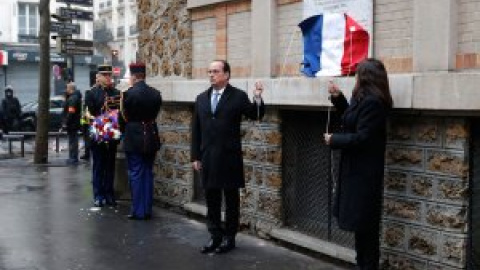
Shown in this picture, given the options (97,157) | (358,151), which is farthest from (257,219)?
(97,157)

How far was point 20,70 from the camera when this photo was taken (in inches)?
1663

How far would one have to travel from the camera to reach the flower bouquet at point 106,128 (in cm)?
984

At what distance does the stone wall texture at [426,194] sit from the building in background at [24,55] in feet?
119

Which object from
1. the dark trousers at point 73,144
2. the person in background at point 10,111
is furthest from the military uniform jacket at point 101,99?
the person in background at point 10,111

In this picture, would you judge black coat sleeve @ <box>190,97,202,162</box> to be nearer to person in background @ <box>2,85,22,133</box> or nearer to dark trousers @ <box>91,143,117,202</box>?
dark trousers @ <box>91,143,117,202</box>

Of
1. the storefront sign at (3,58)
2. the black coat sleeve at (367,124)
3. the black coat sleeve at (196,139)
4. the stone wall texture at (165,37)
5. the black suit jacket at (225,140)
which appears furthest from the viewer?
the storefront sign at (3,58)

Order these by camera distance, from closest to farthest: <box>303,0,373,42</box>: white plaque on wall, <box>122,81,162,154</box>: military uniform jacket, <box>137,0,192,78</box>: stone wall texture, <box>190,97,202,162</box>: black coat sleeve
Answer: <box>303,0,373,42</box>: white plaque on wall
<box>190,97,202,162</box>: black coat sleeve
<box>122,81,162,154</box>: military uniform jacket
<box>137,0,192,78</box>: stone wall texture

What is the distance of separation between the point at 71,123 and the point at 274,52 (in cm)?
980

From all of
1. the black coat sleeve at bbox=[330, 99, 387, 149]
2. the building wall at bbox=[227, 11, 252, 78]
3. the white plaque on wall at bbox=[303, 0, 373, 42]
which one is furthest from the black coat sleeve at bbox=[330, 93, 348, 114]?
the building wall at bbox=[227, 11, 252, 78]

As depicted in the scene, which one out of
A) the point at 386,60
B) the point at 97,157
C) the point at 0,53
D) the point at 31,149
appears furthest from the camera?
the point at 0,53

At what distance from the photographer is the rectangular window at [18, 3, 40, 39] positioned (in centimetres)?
4641

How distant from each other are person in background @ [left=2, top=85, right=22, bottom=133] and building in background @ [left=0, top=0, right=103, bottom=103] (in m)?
14.0

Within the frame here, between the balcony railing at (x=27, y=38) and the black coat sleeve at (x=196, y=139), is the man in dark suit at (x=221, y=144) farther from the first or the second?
the balcony railing at (x=27, y=38)

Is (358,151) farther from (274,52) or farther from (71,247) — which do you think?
(71,247)
